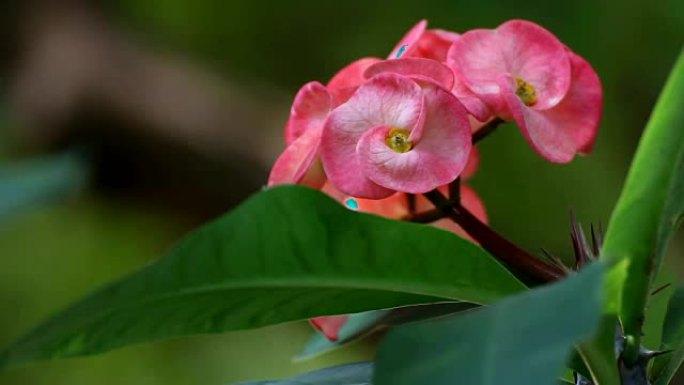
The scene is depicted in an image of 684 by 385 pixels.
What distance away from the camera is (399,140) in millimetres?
491

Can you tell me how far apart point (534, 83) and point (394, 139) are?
102 mm

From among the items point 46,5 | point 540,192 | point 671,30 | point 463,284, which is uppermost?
point 463,284

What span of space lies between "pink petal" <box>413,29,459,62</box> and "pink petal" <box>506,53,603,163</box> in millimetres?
61

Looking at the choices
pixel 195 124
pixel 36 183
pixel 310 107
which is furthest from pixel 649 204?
pixel 195 124

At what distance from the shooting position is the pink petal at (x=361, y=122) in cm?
49

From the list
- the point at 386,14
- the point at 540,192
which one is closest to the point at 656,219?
the point at 540,192

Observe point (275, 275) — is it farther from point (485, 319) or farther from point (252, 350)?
point (252, 350)

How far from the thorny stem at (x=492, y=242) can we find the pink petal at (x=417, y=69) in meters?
0.05

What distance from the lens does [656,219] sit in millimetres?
447

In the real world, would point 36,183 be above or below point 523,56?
below

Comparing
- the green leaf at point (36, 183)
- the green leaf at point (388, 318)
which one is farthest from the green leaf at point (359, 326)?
the green leaf at point (36, 183)

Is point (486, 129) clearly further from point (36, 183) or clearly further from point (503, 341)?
point (36, 183)

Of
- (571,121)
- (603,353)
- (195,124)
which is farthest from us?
(195,124)

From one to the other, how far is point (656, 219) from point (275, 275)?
5.9 inches
